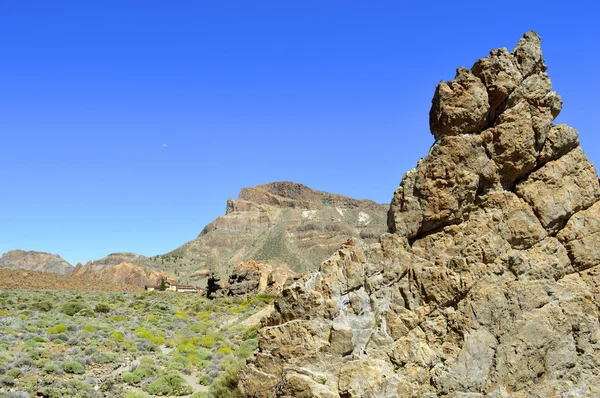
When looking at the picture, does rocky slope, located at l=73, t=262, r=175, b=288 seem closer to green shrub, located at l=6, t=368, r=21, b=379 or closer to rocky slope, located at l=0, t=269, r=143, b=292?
rocky slope, located at l=0, t=269, r=143, b=292

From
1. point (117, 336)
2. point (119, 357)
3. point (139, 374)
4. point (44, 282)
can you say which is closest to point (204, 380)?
point (139, 374)

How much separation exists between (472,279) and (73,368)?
15.9 metres

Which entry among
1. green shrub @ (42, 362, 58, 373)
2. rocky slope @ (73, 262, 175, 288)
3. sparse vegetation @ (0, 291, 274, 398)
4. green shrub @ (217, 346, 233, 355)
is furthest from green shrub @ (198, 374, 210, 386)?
rocky slope @ (73, 262, 175, 288)

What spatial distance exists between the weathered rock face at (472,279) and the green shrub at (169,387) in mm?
9577

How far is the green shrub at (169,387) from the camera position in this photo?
16.5 meters

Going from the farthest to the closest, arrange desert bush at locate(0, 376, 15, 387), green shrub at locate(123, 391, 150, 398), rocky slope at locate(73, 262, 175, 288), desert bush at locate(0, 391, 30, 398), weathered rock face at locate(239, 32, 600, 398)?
rocky slope at locate(73, 262, 175, 288) < desert bush at locate(0, 376, 15, 387) < green shrub at locate(123, 391, 150, 398) < desert bush at locate(0, 391, 30, 398) < weathered rock face at locate(239, 32, 600, 398)

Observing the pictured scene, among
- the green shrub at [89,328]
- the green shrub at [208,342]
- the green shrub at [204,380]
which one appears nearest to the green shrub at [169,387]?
the green shrub at [204,380]

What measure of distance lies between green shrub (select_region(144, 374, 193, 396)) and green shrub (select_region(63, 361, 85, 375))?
3158 millimetres

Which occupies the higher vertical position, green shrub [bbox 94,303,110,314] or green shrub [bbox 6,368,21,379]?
green shrub [bbox 94,303,110,314]

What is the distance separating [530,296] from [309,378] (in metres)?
3.80

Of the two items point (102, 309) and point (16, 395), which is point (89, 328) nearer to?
point (102, 309)

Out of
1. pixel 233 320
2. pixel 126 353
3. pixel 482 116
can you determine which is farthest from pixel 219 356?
pixel 482 116

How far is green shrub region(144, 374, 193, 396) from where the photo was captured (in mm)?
16516

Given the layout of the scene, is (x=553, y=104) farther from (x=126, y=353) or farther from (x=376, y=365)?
(x=126, y=353)
